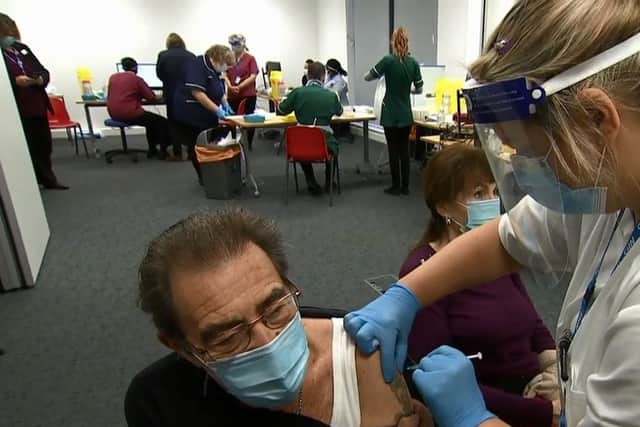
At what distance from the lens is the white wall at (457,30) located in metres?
4.94

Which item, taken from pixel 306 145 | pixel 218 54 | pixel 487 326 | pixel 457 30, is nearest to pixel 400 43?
pixel 306 145

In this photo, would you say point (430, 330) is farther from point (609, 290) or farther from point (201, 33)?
point (201, 33)

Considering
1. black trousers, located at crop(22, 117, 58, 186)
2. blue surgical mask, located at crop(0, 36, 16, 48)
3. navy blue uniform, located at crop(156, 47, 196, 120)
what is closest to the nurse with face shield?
navy blue uniform, located at crop(156, 47, 196, 120)

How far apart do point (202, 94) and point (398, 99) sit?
1.80 meters

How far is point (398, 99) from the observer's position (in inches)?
171

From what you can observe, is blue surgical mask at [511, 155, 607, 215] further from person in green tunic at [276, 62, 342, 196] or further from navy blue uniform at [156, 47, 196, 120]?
navy blue uniform at [156, 47, 196, 120]

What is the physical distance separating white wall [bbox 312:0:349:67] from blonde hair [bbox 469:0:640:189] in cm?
780

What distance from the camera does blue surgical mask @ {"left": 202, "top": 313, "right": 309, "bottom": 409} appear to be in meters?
0.88

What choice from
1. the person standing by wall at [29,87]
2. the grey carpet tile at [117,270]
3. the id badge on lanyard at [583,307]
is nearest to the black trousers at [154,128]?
the grey carpet tile at [117,270]

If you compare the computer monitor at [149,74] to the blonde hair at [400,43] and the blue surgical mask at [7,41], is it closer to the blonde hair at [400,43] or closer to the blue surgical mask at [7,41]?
the blue surgical mask at [7,41]

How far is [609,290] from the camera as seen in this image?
654 millimetres

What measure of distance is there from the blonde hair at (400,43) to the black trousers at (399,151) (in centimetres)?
64

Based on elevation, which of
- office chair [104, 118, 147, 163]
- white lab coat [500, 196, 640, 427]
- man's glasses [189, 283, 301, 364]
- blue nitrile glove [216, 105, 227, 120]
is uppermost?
white lab coat [500, 196, 640, 427]

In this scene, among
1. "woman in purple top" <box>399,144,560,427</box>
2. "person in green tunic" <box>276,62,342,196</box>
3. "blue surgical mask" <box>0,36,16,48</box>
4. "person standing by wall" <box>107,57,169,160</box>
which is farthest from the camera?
"person standing by wall" <box>107,57,169,160</box>
